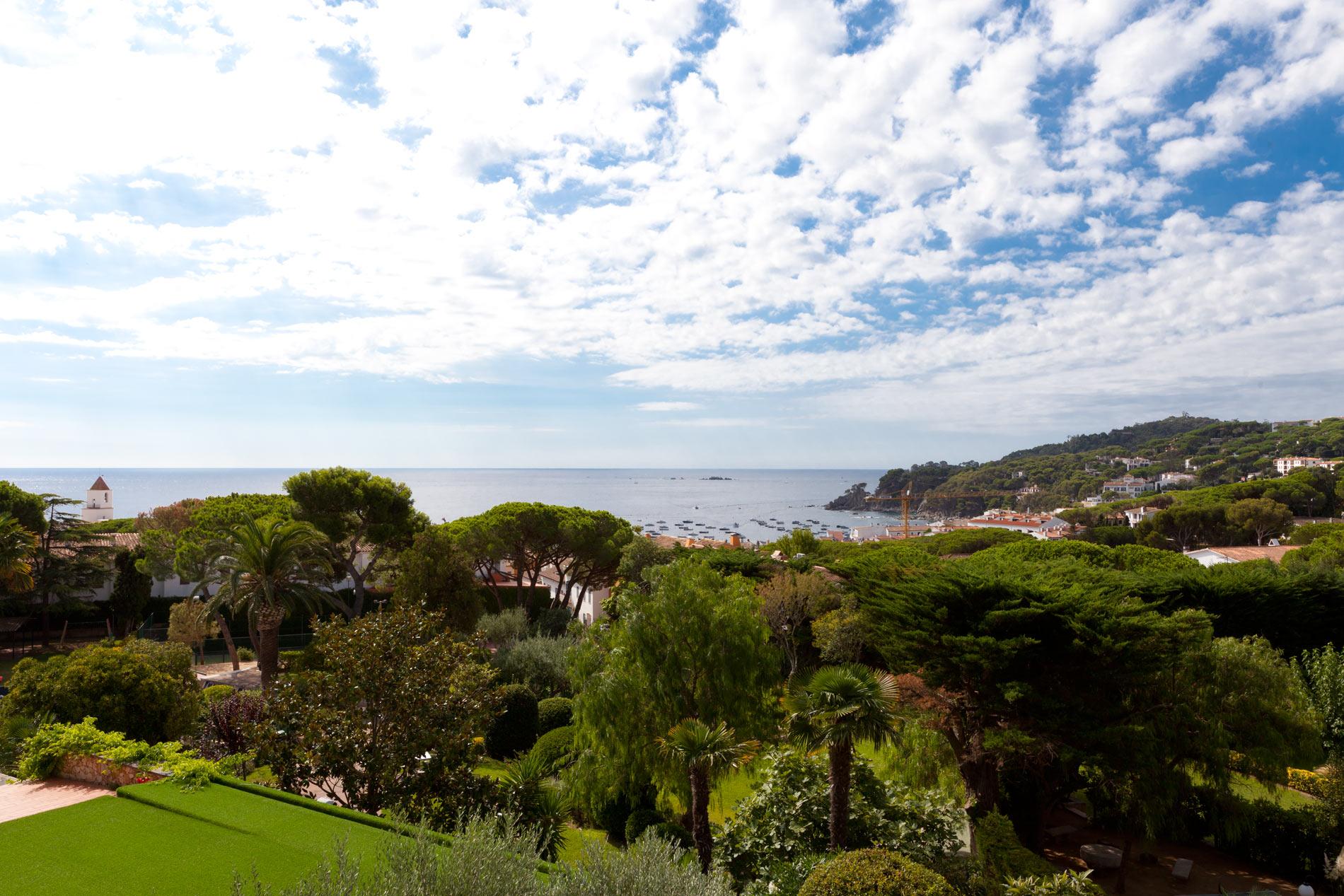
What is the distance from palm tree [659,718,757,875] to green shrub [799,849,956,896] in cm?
283

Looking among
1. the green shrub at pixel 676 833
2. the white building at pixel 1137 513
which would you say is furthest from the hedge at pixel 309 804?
the white building at pixel 1137 513

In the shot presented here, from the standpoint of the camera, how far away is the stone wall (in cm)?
1156

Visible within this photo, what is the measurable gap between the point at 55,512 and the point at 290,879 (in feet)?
124

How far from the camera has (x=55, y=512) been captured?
35.8 metres

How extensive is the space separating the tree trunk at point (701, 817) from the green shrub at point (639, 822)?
7.98 feet

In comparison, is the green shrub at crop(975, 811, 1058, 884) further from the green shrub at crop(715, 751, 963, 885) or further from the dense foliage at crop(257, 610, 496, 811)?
the dense foliage at crop(257, 610, 496, 811)

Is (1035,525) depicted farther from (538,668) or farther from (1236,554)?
(538,668)

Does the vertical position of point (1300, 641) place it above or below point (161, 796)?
below

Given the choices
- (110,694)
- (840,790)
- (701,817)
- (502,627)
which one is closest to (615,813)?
(701,817)

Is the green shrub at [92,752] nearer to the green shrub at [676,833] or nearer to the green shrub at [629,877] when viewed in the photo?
the green shrub at [676,833]

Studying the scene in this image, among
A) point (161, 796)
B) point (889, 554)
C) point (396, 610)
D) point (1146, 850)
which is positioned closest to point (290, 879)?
point (161, 796)

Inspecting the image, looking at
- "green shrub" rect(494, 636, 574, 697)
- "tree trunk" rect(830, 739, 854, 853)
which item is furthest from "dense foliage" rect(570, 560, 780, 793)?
"green shrub" rect(494, 636, 574, 697)

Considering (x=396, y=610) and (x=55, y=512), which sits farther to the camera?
(x=55, y=512)

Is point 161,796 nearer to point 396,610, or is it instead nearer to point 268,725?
point 268,725
